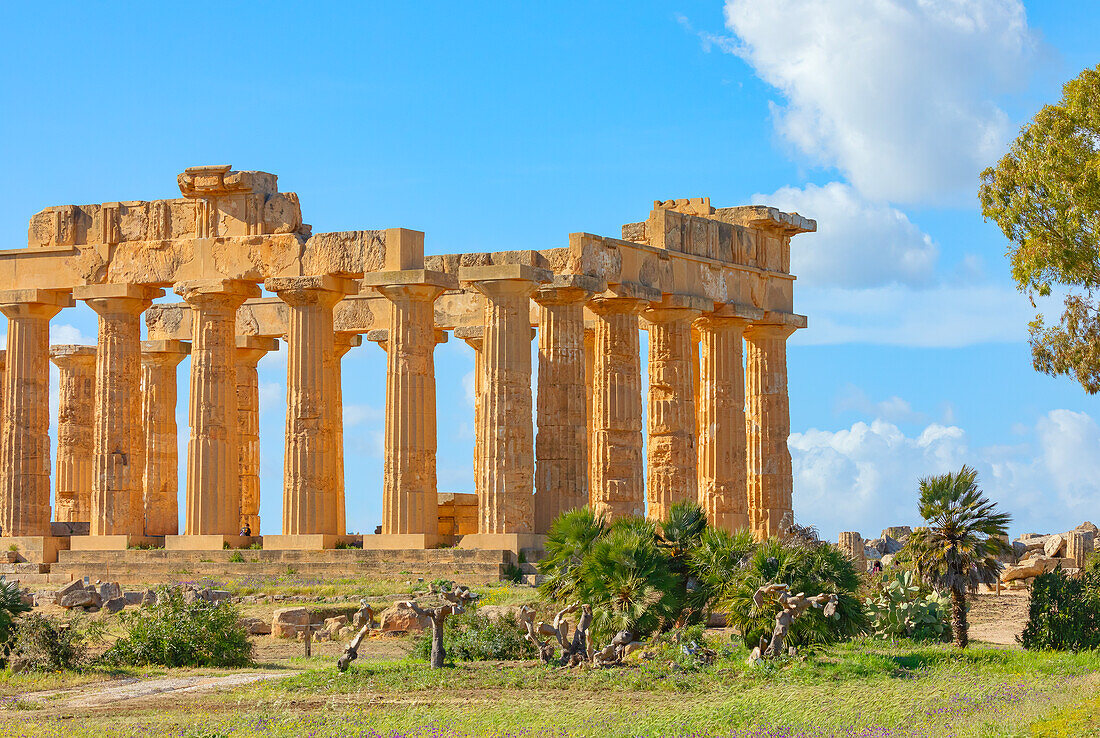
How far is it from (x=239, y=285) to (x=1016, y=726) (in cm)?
2686

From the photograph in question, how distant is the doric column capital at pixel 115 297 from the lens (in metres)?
42.8

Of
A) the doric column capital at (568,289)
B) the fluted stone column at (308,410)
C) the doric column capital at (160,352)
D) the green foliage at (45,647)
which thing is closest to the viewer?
the green foliage at (45,647)

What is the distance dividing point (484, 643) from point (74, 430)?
25.3 meters

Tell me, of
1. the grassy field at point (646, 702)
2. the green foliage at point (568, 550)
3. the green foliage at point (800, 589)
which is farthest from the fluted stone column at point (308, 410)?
the green foliage at point (800, 589)

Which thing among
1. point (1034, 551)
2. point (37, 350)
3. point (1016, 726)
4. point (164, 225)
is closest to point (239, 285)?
point (164, 225)

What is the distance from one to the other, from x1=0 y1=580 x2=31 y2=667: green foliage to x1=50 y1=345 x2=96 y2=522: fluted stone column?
1968 cm

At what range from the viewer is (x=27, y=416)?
145 ft

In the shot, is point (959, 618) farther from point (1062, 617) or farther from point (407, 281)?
point (407, 281)

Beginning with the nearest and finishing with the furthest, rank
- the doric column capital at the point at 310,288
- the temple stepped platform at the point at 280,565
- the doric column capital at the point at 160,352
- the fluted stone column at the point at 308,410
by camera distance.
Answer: the temple stepped platform at the point at 280,565
the doric column capital at the point at 310,288
the fluted stone column at the point at 308,410
the doric column capital at the point at 160,352

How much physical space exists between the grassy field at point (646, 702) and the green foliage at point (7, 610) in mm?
1232

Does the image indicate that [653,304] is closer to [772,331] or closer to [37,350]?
[772,331]

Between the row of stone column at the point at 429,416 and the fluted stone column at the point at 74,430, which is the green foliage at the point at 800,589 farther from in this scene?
the fluted stone column at the point at 74,430

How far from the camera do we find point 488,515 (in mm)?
38719

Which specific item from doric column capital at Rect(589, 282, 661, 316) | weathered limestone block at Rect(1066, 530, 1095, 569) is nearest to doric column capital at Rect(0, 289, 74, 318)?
doric column capital at Rect(589, 282, 661, 316)
